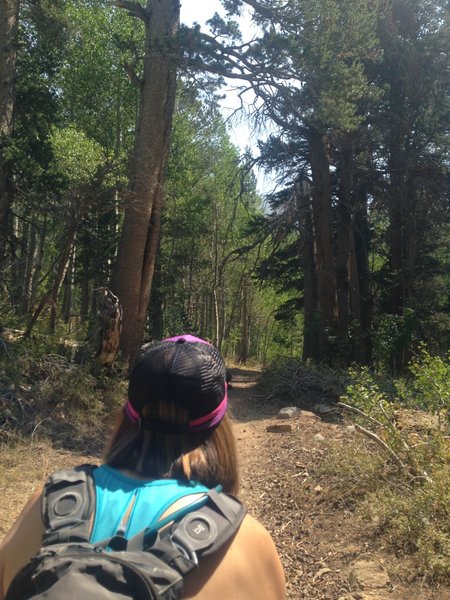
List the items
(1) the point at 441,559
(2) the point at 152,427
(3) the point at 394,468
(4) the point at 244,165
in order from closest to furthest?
(2) the point at 152,427 < (1) the point at 441,559 < (3) the point at 394,468 < (4) the point at 244,165

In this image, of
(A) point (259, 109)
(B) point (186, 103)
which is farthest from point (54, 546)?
(B) point (186, 103)

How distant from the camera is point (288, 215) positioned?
1702 centimetres

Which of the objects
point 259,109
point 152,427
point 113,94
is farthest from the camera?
point 113,94

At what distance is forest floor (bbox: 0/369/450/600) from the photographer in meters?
4.16

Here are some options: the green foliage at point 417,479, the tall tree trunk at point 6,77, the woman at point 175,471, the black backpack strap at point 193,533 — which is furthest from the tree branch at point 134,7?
the black backpack strap at point 193,533

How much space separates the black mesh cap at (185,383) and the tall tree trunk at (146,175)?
31.3 ft

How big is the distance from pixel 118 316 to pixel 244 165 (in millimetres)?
8371

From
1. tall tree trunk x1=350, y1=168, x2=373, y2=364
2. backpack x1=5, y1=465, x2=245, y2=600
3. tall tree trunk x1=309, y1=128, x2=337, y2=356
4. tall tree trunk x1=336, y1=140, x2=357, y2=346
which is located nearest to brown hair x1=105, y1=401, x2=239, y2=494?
backpack x1=5, y1=465, x2=245, y2=600

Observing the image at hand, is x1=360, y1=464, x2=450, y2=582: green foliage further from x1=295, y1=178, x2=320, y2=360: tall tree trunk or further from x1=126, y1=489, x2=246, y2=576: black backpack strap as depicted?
x1=295, y1=178, x2=320, y2=360: tall tree trunk

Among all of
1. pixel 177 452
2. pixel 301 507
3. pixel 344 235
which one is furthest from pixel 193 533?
pixel 344 235

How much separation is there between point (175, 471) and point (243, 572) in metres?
0.29

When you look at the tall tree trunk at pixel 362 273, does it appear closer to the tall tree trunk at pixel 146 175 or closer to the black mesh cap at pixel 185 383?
the tall tree trunk at pixel 146 175

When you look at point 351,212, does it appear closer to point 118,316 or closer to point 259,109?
point 259,109

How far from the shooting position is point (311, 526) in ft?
17.4
